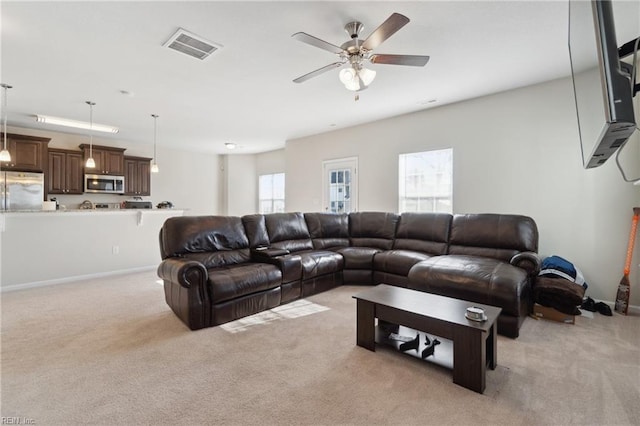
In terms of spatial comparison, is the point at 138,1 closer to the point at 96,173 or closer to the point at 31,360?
the point at 31,360

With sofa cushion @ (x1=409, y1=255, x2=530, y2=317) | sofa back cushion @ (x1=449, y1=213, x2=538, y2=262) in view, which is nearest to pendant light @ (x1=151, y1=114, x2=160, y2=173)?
sofa cushion @ (x1=409, y1=255, x2=530, y2=317)

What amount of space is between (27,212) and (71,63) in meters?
2.50

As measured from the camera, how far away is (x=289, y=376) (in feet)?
6.59

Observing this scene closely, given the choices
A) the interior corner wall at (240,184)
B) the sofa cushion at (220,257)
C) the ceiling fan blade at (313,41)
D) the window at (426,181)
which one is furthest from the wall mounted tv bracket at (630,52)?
the interior corner wall at (240,184)

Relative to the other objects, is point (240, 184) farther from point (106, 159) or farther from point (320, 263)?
point (320, 263)

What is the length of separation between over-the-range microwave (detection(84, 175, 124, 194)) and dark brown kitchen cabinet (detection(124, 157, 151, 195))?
15 cm

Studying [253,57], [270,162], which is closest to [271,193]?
[270,162]

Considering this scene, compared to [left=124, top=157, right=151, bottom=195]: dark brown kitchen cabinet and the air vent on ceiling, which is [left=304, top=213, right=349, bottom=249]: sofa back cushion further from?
[left=124, top=157, right=151, bottom=195]: dark brown kitchen cabinet

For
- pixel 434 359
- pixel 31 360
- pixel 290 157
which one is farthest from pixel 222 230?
pixel 290 157

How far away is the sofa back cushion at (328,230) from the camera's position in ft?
15.8

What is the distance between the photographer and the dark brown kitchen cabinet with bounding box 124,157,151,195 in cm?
666

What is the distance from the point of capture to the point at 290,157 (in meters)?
7.11

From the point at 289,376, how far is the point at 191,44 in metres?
3.03

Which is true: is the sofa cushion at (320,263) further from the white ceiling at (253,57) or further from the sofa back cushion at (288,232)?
the white ceiling at (253,57)
